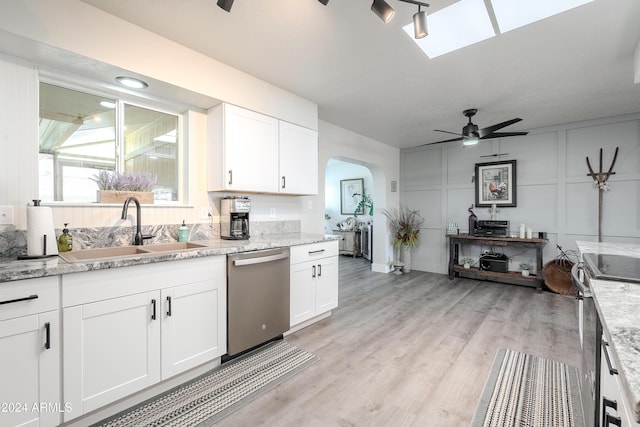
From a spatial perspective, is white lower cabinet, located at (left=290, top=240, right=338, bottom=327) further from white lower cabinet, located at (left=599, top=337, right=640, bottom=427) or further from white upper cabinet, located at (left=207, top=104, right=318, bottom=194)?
white lower cabinet, located at (left=599, top=337, right=640, bottom=427)

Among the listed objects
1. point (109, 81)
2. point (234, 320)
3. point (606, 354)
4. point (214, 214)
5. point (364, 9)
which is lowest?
point (234, 320)

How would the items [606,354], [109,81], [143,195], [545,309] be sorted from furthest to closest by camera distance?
[545,309]
[143,195]
[109,81]
[606,354]

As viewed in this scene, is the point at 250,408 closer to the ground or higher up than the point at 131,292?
closer to the ground

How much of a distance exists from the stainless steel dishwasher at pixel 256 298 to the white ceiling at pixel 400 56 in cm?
170

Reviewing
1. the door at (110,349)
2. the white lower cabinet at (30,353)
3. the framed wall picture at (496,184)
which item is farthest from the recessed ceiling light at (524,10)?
the framed wall picture at (496,184)

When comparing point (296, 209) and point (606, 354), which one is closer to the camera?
point (606, 354)

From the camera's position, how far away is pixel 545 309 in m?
3.49

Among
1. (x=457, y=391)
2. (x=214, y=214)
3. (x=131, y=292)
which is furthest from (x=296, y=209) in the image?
(x=457, y=391)

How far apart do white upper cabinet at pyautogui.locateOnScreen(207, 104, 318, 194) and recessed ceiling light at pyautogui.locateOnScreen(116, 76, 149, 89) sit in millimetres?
596

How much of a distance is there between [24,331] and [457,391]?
2534 millimetres

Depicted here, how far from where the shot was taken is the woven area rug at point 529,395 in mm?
1650

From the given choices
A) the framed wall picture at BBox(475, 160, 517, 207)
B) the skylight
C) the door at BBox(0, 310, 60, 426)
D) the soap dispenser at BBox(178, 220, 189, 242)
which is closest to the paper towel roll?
the door at BBox(0, 310, 60, 426)

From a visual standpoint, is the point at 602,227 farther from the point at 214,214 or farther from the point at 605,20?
the point at 214,214

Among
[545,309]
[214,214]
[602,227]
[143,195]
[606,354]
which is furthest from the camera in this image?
[602,227]
